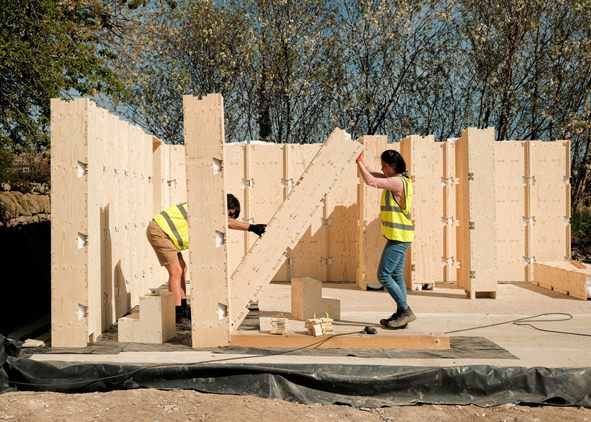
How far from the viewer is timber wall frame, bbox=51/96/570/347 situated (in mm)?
6949

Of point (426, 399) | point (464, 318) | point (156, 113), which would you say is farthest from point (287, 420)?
point (156, 113)

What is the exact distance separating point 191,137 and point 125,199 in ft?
7.29

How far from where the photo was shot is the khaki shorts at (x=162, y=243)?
651cm

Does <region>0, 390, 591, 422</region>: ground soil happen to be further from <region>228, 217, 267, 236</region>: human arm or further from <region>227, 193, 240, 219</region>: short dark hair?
<region>227, 193, 240, 219</region>: short dark hair

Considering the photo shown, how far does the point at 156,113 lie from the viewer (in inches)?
835

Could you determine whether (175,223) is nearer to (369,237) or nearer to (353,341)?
(353,341)

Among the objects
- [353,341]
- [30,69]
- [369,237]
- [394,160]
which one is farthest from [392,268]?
[30,69]

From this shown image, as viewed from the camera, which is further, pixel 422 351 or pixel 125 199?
pixel 125 199

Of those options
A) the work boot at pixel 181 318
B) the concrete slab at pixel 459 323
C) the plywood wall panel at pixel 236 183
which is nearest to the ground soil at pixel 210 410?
the concrete slab at pixel 459 323

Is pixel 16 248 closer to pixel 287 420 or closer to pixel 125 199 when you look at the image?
pixel 125 199

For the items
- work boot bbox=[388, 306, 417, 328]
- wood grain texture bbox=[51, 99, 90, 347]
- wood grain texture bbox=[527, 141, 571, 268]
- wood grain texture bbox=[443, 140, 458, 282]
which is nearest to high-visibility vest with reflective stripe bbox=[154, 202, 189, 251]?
wood grain texture bbox=[51, 99, 90, 347]

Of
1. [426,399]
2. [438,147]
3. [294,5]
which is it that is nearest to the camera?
[426,399]

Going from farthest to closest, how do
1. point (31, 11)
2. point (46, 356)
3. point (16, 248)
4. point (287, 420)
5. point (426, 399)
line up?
point (31, 11), point (16, 248), point (46, 356), point (426, 399), point (287, 420)

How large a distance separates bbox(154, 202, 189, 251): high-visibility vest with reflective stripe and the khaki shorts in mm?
53
